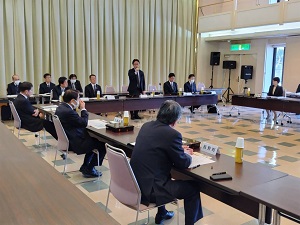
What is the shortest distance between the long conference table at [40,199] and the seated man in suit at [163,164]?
0.65 metres

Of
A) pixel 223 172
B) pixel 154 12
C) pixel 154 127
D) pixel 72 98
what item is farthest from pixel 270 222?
pixel 154 12

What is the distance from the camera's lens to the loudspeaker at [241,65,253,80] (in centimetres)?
1144

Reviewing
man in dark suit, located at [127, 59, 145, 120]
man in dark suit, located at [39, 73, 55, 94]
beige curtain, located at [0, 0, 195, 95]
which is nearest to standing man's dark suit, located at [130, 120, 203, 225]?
man in dark suit, located at [127, 59, 145, 120]

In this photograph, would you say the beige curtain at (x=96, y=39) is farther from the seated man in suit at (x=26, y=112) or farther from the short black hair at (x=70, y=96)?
the short black hair at (x=70, y=96)

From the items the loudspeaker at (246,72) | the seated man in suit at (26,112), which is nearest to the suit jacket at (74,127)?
the seated man in suit at (26,112)

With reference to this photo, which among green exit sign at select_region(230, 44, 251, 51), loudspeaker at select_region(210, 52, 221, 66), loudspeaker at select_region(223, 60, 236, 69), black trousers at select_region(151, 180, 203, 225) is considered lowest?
black trousers at select_region(151, 180, 203, 225)

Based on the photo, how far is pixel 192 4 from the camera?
11633 millimetres

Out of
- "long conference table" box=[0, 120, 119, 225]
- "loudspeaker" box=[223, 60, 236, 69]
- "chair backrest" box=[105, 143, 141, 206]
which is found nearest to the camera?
"long conference table" box=[0, 120, 119, 225]

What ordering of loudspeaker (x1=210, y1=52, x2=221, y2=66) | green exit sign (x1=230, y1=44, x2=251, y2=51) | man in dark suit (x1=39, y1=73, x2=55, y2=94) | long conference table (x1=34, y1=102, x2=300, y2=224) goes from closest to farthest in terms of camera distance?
long conference table (x1=34, y1=102, x2=300, y2=224) → man in dark suit (x1=39, y1=73, x2=55, y2=94) → green exit sign (x1=230, y1=44, x2=251, y2=51) → loudspeaker (x1=210, y1=52, x2=221, y2=66)

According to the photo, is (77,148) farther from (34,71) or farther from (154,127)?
(34,71)

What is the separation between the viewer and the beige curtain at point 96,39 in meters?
8.53

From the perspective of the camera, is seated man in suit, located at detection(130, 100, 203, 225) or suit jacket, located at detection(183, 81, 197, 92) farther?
suit jacket, located at detection(183, 81, 197, 92)

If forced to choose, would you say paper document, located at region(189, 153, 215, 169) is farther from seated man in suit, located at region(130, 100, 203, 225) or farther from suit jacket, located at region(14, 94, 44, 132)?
suit jacket, located at region(14, 94, 44, 132)

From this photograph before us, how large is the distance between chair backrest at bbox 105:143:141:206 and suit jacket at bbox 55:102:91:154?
1336mm
